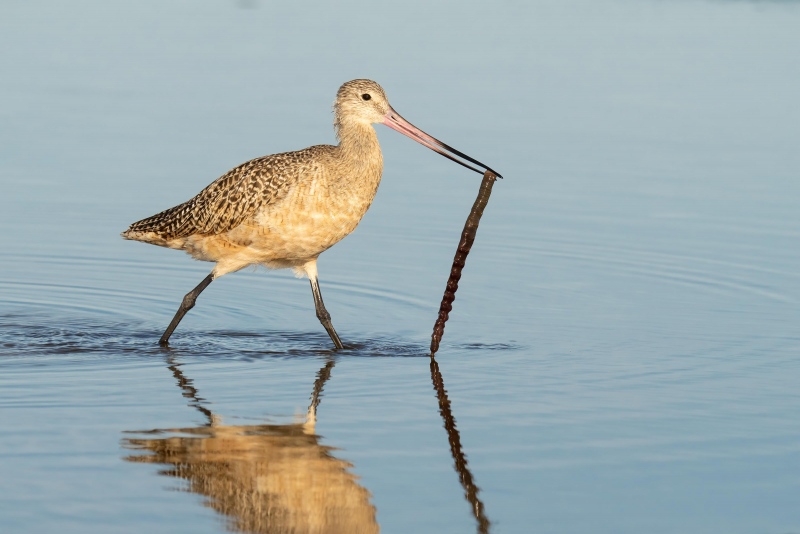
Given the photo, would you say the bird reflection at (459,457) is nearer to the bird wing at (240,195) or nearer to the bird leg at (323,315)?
the bird leg at (323,315)

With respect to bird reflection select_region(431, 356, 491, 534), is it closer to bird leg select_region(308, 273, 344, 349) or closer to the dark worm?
the dark worm

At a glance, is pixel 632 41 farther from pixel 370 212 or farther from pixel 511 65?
pixel 370 212

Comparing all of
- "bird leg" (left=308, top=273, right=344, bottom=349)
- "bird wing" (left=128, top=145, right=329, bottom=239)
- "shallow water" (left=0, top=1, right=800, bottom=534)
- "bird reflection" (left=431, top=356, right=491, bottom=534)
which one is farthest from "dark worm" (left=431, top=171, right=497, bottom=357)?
"bird wing" (left=128, top=145, right=329, bottom=239)

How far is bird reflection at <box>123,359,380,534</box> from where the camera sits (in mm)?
6605

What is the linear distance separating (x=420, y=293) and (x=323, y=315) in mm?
1114

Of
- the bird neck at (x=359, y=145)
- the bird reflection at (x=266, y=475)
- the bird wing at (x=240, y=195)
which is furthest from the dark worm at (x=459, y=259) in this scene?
the bird reflection at (x=266, y=475)

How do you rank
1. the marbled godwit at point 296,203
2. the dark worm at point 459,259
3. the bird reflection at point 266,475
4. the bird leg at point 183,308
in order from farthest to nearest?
the bird leg at point 183,308, the marbled godwit at point 296,203, the dark worm at point 459,259, the bird reflection at point 266,475

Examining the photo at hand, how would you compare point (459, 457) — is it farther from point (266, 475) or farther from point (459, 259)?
point (459, 259)

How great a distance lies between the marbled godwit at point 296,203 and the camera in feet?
32.2

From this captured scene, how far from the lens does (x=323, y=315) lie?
33.6 feet

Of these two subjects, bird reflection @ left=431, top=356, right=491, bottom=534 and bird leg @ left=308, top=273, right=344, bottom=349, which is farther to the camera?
bird leg @ left=308, top=273, right=344, bottom=349

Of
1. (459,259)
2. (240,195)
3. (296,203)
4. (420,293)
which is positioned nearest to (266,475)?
(459,259)

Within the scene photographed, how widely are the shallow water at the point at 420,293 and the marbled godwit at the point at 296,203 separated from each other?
1.77ft

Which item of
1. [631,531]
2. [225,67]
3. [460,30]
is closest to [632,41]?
[460,30]
